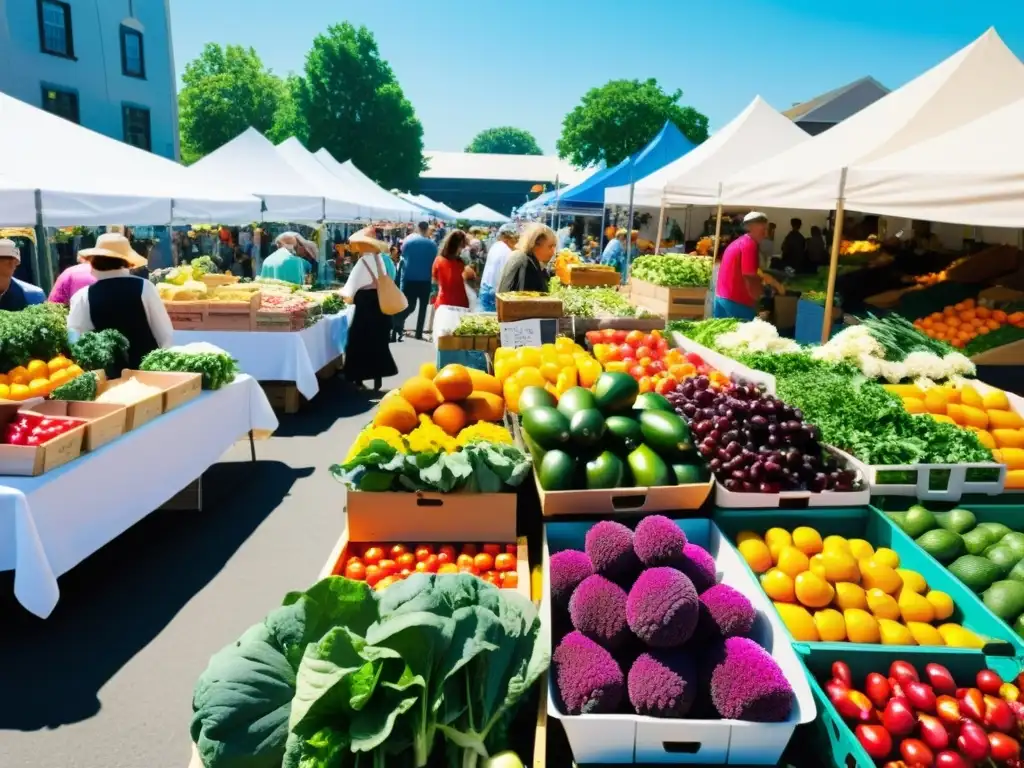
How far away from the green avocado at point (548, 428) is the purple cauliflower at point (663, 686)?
1136 millimetres

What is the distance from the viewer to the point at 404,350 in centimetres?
1189

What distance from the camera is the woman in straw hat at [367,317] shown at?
816cm

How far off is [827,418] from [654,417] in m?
1.16

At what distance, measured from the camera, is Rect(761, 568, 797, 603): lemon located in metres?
2.72

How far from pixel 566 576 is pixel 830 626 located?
1.01 metres

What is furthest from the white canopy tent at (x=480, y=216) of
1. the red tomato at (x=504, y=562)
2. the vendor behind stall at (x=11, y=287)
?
the red tomato at (x=504, y=562)

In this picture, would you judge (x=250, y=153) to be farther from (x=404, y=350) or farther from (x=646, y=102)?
(x=646, y=102)

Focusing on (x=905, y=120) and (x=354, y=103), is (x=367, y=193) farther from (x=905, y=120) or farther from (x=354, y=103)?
(x=354, y=103)

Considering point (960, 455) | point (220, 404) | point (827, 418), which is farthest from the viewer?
point (220, 404)

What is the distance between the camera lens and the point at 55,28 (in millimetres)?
20219

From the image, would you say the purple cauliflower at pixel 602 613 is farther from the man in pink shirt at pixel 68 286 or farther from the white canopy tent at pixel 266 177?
the white canopy tent at pixel 266 177

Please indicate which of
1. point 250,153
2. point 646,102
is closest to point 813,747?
point 250,153

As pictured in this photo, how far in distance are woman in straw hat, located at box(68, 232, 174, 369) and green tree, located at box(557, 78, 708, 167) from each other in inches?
1589

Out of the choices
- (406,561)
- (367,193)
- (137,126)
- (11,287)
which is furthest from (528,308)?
(137,126)
